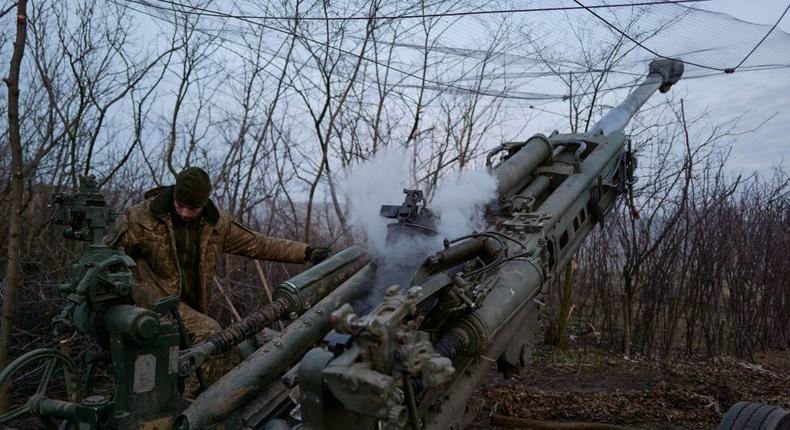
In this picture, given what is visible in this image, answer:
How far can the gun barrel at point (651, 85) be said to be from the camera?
22.5ft

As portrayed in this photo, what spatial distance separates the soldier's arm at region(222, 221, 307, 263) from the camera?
493 cm

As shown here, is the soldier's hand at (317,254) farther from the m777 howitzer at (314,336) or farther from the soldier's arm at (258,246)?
the m777 howitzer at (314,336)

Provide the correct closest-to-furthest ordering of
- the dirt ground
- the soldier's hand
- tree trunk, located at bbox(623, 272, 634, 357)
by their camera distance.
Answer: the soldier's hand → the dirt ground → tree trunk, located at bbox(623, 272, 634, 357)

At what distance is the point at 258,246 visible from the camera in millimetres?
5008

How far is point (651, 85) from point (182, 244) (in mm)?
5631

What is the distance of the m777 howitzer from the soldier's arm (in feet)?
3.07

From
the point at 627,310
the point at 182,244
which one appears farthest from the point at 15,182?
the point at 627,310

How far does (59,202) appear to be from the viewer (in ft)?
12.8

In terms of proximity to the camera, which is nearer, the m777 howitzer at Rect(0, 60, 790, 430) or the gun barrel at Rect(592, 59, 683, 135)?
the m777 howitzer at Rect(0, 60, 790, 430)

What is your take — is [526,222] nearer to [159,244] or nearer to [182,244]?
[182,244]

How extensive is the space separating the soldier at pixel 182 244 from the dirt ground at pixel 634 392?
7.56 ft

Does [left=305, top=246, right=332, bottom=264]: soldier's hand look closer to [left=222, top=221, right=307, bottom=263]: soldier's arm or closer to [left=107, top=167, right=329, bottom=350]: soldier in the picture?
[left=107, top=167, right=329, bottom=350]: soldier

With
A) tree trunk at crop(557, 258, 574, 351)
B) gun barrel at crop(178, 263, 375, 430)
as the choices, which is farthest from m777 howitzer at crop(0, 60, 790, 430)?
tree trunk at crop(557, 258, 574, 351)

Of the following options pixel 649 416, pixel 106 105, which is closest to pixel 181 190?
pixel 106 105
